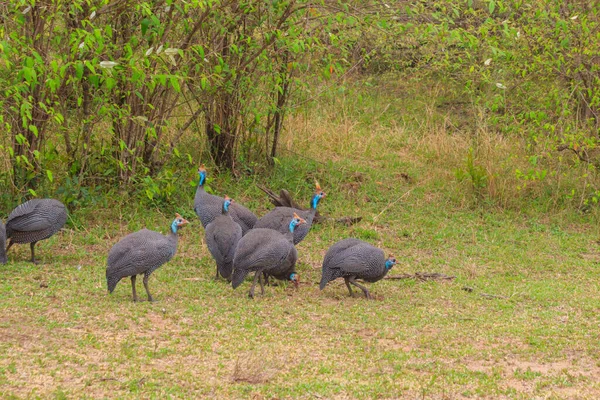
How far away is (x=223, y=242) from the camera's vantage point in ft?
25.3

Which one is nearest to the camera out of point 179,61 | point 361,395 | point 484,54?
point 361,395

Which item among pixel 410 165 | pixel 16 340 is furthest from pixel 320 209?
pixel 16 340

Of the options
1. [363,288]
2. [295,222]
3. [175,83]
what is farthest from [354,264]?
[175,83]

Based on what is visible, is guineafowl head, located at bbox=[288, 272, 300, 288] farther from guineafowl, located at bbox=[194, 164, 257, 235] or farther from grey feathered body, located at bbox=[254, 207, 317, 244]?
guineafowl, located at bbox=[194, 164, 257, 235]

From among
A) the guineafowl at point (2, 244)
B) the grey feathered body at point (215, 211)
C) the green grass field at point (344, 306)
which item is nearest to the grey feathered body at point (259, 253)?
the green grass field at point (344, 306)

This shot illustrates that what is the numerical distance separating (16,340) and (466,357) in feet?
9.73

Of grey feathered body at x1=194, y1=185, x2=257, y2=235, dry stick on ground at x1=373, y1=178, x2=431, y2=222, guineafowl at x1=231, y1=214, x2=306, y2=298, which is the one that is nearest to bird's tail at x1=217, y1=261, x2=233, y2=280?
guineafowl at x1=231, y1=214, x2=306, y2=298

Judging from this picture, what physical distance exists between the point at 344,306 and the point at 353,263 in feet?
1.25

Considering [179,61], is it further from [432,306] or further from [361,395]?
[361,395]

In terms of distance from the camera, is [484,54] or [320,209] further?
[484,54]

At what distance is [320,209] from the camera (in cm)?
1068

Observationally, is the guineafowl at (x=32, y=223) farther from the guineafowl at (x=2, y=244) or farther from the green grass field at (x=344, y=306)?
the green grass field at (x=344, y=306)

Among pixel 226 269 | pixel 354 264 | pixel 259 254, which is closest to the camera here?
pixel 259 254

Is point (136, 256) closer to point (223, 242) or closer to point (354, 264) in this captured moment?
point (223, 242)
